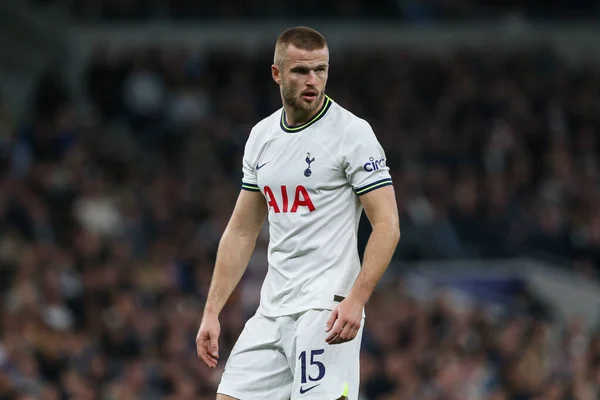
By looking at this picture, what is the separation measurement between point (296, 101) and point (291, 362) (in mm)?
1196

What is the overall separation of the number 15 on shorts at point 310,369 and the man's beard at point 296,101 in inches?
43.5

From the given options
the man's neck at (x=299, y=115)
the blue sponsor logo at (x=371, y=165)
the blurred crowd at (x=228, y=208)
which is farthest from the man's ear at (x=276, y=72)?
the blurred crowd at (x=228, y=208)

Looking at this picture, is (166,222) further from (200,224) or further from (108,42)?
(108,42)

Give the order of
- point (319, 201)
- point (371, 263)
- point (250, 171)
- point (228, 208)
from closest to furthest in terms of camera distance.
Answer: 1. point (371, 263)
2. point (319, 201)
3. point (250, 171)
4. point (228, 208)

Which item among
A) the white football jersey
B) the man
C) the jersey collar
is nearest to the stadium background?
the man

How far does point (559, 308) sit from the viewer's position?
15.9 metres

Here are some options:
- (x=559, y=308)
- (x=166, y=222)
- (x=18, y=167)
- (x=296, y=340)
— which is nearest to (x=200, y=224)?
(x=166, y=222)

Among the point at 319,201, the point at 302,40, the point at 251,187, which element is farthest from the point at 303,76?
the point at 251,187

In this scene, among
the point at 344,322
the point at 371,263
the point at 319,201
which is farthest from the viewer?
the point at 319,201

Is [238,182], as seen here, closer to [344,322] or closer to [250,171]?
[250,171]

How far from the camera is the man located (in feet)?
18.9

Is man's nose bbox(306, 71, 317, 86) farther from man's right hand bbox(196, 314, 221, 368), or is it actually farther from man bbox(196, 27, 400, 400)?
man's right hand bbox(196, 314, 221, 368)

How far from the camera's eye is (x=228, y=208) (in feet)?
48.6

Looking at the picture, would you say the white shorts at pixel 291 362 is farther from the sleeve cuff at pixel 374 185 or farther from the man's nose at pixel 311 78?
the man's nose at pixel 311 78
